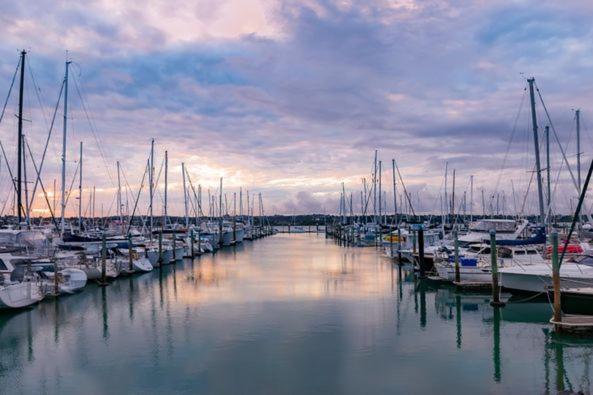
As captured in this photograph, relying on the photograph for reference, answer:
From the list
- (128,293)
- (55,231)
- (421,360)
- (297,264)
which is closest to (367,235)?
(297,264)

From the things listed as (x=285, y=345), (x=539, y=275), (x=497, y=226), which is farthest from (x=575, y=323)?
(x=497, y=226)

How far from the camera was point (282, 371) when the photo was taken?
18188mm

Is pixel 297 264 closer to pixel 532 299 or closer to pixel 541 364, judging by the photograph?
pixel 532 299

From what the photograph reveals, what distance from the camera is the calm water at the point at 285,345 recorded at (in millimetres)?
17203

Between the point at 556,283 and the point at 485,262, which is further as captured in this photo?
the point at 485,262

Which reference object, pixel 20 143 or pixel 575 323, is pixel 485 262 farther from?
pixel 20 143

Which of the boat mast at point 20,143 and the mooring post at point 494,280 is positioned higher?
the boat mast at point 20,143

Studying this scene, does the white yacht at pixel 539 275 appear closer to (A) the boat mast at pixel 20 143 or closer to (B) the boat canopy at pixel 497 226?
(B) the boat canopy at pixel 497 226

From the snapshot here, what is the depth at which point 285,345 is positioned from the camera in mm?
Result: 21812

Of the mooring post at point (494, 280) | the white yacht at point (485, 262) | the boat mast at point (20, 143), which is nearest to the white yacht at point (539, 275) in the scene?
the mooring post at point (494, 280)

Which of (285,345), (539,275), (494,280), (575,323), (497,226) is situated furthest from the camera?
(497,226)

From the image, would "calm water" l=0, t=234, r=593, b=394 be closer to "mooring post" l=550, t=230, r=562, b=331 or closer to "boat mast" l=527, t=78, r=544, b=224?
"mooring post" l=550, t=230, r=562, b=331

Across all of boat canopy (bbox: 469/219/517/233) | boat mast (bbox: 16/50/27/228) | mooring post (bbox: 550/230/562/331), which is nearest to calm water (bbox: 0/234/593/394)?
mooring post (bbox: 550/230/562/331)

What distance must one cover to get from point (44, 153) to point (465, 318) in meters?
34.3
